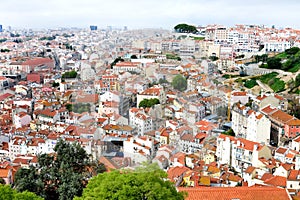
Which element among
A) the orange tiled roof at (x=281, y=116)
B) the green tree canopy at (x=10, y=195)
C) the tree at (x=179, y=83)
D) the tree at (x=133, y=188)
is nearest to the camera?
the tree at (x=133, y=188)

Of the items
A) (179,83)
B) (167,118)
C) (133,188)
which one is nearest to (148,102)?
(167,118)

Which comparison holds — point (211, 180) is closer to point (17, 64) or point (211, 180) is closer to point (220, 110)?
point (220, 110)

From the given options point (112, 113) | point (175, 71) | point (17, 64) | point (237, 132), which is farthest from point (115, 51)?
point (237, 132)

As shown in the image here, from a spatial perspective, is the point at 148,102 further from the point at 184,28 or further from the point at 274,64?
the point at 184,28

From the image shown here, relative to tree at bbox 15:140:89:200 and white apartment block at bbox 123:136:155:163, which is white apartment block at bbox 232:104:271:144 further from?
tree at bbox 15:140:89:200

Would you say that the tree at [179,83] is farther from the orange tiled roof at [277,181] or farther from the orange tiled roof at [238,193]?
the orange tiled roof at [238,193]

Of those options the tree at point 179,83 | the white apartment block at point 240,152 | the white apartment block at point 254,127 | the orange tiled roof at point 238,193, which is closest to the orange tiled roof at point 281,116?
the white apartment block at point 254,127
